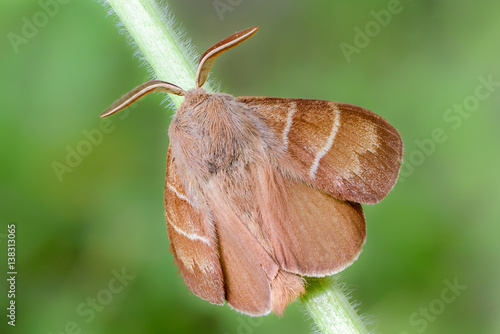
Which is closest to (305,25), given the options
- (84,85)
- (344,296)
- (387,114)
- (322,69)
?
(322,69)

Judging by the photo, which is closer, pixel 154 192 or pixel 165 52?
pixel 165 52

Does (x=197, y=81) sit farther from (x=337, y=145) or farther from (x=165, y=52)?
(x=337, y=145)

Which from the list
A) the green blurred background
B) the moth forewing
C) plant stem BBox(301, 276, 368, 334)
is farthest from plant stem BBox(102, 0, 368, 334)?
the green blurred background

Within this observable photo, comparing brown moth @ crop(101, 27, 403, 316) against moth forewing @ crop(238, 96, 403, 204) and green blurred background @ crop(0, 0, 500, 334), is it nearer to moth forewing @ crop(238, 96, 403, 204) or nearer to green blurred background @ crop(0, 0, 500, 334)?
moth forewing @ crop(238, 96, 403, 204)

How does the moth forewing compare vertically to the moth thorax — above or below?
below

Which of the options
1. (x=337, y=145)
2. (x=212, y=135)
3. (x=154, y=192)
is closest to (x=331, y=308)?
(x=337, y=145)

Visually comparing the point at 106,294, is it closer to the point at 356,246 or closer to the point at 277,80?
the point at 356,246

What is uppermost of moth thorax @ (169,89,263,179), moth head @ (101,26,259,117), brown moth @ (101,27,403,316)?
moth head @ (101,26,259,117)
